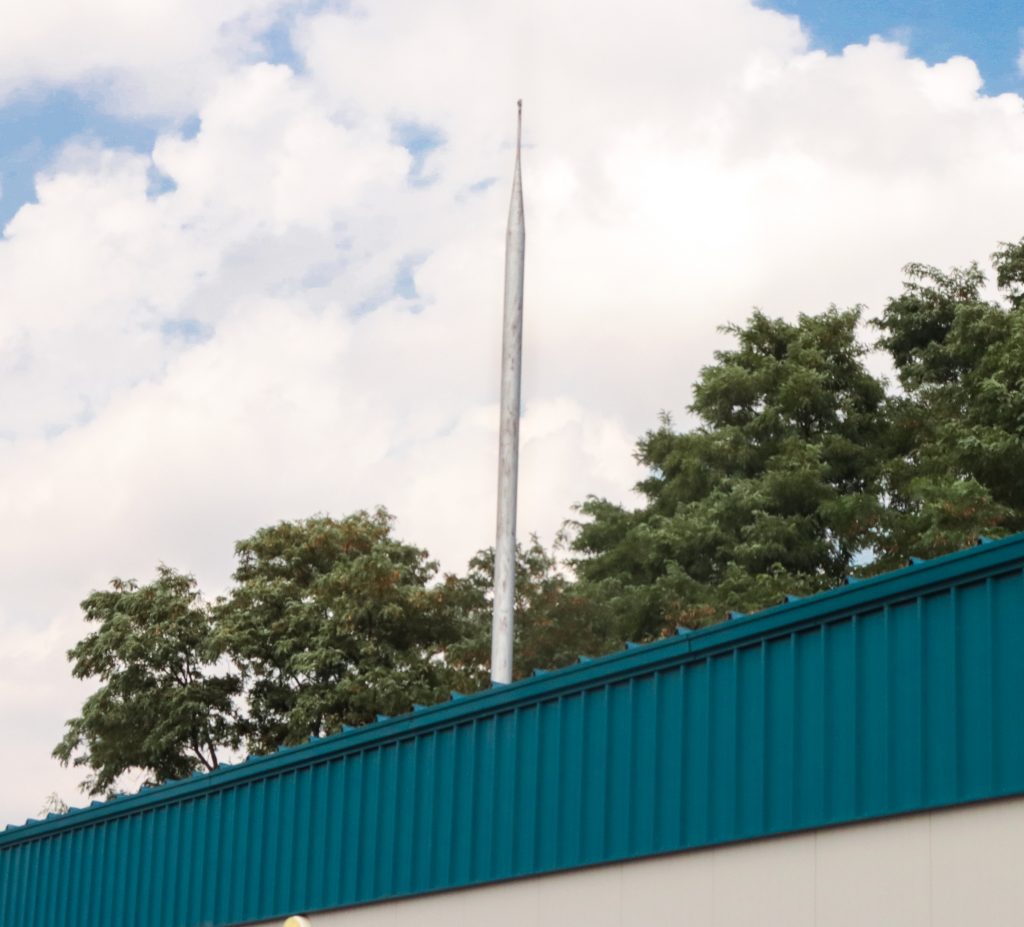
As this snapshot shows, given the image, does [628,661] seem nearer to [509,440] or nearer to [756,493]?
[509,440]

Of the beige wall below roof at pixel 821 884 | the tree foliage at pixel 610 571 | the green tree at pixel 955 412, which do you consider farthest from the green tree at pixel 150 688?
the beige wall below roof at pixel 821 884

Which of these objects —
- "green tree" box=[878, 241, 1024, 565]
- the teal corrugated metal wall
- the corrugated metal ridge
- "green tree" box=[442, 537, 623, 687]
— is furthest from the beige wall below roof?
"green tree" box=[442, 537, 623, 687]

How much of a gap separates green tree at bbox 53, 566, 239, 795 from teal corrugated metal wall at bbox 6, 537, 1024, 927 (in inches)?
1178

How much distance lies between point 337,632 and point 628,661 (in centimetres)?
3538

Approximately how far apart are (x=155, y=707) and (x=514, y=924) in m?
36.6

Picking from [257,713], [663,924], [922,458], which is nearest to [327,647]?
[257,713]

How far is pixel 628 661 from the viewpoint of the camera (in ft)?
42.8

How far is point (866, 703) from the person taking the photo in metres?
11.0

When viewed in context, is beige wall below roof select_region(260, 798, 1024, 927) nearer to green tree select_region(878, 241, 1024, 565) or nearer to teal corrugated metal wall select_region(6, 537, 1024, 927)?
teal corrugated metal wall select_region(6, 537, 1024, 927)

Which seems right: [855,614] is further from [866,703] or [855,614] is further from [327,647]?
[327,647]

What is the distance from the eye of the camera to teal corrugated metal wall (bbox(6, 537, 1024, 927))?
10453mm

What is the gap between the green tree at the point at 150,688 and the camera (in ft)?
160

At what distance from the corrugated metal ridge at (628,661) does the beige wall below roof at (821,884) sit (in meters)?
1.37

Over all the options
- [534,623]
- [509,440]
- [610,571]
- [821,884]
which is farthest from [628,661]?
[610,571]
